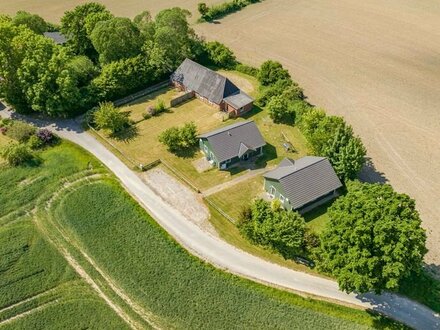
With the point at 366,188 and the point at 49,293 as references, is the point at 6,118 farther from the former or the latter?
the point at 366,188

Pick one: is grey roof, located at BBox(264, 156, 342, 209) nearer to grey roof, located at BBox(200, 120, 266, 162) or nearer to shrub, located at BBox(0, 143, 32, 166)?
grey roof, located at BBox(200, 120, 266, 162)

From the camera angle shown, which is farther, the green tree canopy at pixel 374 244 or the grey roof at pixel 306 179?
the grey roof at pixel 306 179

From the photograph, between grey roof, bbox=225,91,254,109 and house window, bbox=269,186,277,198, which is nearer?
house window, bbox=269,186,277,198

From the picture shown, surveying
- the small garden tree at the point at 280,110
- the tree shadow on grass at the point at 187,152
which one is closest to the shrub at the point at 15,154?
the tree shadow on grass at the point at 187,152

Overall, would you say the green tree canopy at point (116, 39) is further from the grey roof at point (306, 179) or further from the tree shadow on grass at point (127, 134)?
the grey roof at point (306, 179)

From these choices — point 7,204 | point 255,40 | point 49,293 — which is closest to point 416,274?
point 49,293

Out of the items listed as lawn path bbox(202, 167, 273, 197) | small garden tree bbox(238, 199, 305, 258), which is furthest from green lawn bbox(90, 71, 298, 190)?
small garden tree bbox(238, 199, 305, 258)
